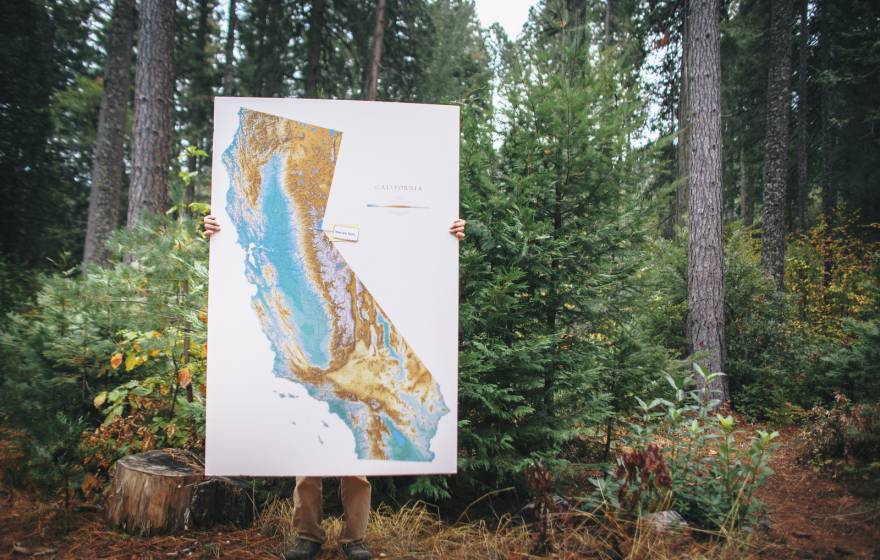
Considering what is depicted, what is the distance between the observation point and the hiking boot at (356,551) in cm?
285

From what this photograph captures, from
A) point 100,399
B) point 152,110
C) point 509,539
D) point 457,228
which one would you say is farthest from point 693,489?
point 152,110

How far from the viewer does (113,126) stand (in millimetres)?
11000

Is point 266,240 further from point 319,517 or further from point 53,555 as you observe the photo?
point 53,555

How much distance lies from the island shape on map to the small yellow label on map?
4 centimetres

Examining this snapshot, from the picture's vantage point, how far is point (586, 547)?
2.78 meters

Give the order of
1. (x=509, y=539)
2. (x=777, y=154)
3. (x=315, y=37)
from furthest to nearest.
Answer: (x=315, y=37), (x=777, y=154), (x=509, y=539)

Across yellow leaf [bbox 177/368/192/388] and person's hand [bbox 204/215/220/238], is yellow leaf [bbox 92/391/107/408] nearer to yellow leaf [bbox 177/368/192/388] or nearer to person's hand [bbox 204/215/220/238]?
yellow leaf [bbox 177/368/192/388]

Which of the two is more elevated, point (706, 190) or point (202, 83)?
point (202, 83)

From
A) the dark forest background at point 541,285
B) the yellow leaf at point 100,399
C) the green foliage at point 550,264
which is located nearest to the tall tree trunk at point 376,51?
the dark forest background at point 541,285

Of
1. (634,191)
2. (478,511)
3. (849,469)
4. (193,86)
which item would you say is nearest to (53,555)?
(478,511)

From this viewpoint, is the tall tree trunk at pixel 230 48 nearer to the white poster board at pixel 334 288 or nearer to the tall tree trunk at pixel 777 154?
the tall tree trunk at pixel 777 154

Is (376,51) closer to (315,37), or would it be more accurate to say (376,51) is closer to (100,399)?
(315,37)

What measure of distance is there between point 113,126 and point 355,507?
1158 cm

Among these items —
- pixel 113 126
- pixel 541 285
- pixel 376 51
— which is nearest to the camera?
pixel 541 285
